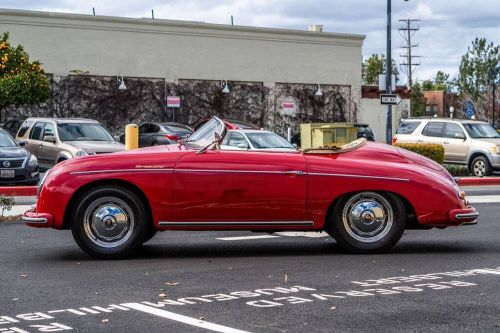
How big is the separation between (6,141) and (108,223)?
13.4 metres

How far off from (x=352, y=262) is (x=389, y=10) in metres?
24.5

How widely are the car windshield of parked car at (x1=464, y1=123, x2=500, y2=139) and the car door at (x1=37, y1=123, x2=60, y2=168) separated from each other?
11.6m

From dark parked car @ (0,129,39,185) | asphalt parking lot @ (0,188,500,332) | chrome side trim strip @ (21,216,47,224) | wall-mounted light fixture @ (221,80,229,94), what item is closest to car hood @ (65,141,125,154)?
dark parked car @ (0,129,39,185)

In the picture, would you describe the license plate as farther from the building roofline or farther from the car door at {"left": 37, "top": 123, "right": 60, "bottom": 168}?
the building roofline

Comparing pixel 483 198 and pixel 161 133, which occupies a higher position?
pixel 161 133

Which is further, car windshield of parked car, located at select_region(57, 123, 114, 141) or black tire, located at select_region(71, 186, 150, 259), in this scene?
car windshield of parked car, located at select_region(57, 123, 114, 141)

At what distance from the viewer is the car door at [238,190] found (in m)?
10.1

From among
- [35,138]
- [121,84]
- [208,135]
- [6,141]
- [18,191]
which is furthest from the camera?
[121,84]

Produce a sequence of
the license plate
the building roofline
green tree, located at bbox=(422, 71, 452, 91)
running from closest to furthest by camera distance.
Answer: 1. the license plate
2. the building roofline
3. green tree, located at bbox=(422, 71, 452, 91)

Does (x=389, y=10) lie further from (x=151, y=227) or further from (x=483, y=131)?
(x=151, y=227)

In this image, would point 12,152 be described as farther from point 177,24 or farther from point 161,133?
point 177,24

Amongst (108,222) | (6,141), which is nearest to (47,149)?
(6,141)

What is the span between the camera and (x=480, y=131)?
28141 mm

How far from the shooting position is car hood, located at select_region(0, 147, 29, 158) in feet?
71.3
